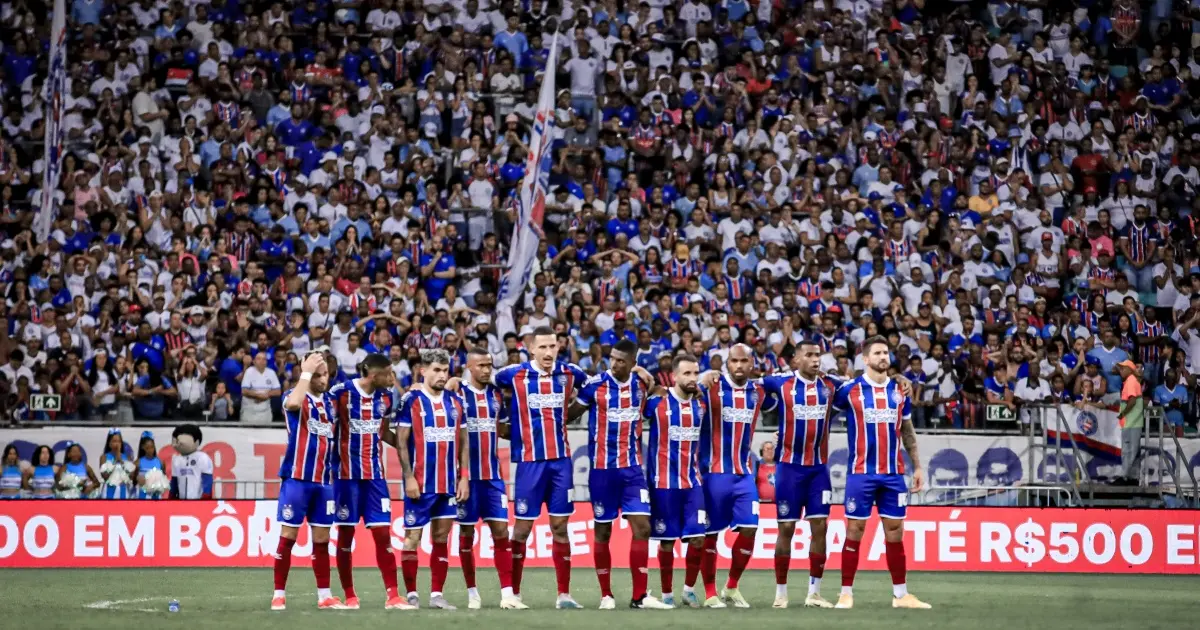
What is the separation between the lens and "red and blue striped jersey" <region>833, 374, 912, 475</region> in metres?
16.1

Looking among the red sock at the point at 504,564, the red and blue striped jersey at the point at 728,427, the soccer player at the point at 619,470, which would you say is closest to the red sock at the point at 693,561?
the soccer player at the point at 619,470

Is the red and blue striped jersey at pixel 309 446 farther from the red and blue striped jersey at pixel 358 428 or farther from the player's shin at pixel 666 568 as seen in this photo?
the player's shin at pixel 666 568

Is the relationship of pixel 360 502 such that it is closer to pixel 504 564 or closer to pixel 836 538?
pixel 504 564

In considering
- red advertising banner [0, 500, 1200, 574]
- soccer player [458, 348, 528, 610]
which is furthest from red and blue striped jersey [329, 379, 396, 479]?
red advertising banner [0, 500, 1200, 574]

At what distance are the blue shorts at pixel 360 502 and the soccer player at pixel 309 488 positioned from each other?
0.28 feet

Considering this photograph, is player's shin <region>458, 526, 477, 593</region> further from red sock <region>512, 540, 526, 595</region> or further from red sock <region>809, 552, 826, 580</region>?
red sock <region>809, 552, 826, 580</region>

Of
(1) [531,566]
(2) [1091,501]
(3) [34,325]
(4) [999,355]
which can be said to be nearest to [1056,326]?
(4) [999,355]

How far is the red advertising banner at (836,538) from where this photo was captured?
75.3ft

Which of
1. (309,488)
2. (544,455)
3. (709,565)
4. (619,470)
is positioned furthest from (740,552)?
(309,488)

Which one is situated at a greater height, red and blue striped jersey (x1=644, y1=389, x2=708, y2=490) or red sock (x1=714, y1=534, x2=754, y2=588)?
red and blue striped jersey (x1=644, y1=389, x2=708, y2=490)

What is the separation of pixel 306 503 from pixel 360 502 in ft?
1.62

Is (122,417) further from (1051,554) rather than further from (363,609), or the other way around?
(1051,554)

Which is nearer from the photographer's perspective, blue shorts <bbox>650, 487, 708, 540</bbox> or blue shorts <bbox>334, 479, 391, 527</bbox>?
blue shorts <bbox>334, 479, 391, 527</bbox>

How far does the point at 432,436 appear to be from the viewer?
52.2ft
